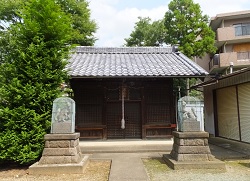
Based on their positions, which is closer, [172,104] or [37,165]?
[37,165]

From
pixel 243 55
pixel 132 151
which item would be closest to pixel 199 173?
pixel 132 151

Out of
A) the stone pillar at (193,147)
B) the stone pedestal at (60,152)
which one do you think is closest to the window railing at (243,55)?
the stone pillar at (193,147)

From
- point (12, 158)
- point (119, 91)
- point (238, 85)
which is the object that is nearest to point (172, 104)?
point (119, 91)

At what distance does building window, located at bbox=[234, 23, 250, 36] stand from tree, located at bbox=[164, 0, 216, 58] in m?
3.34

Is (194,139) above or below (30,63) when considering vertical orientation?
below

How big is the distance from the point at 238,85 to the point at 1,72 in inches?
413

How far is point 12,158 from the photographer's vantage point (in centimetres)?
658

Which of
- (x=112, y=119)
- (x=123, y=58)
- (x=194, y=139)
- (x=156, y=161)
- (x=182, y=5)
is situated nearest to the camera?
(x=194, y=139)

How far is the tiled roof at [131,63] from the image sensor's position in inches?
390

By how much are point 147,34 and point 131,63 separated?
17.2 metres

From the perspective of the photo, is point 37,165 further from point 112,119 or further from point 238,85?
point 238,85

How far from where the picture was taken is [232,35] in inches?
842

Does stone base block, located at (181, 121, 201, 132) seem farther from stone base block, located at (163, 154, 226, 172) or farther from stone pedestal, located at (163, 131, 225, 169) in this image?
stone base block, located at (163, 154, 226, 172)

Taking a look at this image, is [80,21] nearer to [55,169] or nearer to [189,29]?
[189,29]
